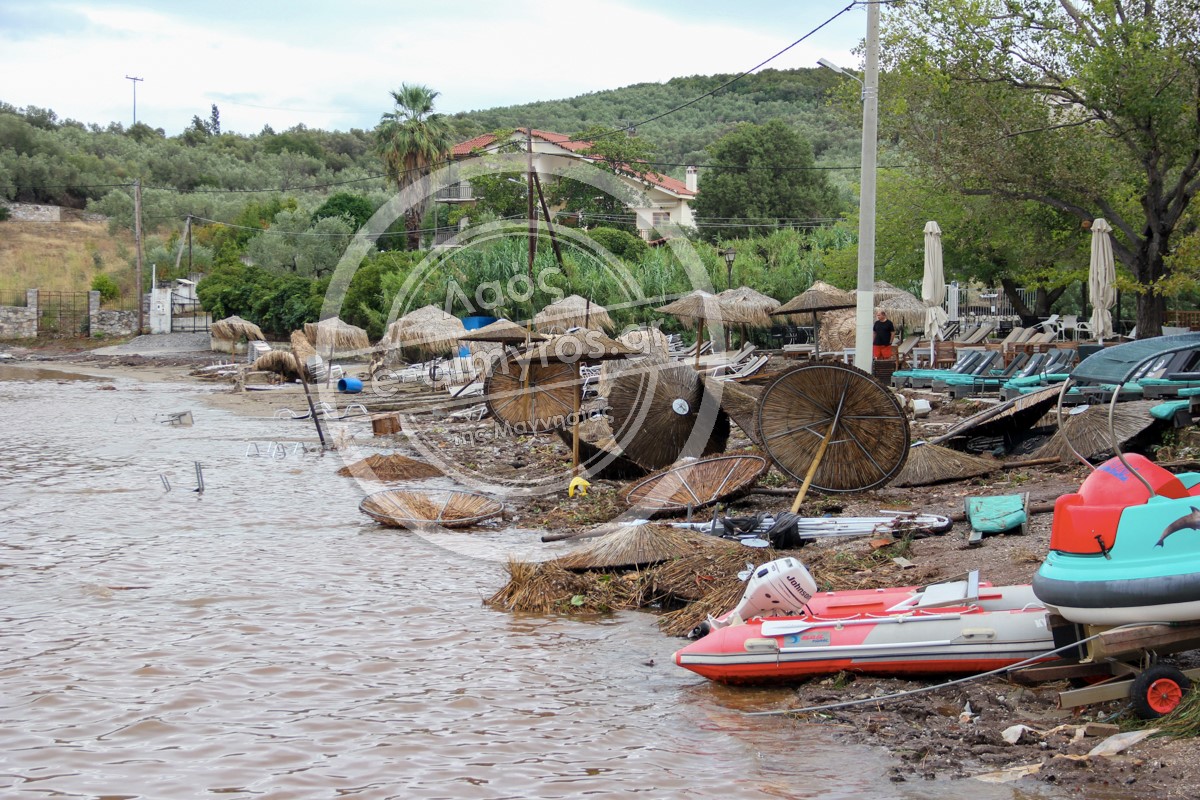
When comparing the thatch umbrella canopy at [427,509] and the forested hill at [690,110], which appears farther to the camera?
the forested hill at [690,110]

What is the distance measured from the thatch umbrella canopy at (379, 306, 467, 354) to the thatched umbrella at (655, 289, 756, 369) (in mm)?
12736

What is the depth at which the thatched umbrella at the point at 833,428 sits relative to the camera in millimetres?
11062

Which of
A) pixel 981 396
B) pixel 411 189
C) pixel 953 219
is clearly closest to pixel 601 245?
pixel 411 189

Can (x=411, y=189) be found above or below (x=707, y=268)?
above

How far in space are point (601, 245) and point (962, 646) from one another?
36.2 metres

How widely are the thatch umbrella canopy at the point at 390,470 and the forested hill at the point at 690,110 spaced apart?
222 ft

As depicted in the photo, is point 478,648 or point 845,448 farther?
point 845,448

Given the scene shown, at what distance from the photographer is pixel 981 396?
57.1 feet

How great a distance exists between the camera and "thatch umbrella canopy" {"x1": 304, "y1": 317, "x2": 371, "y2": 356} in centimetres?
4109

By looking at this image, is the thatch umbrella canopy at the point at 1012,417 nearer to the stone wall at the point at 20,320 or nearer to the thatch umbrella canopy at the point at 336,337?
the thatch umbrella canopy at the point at 336,337

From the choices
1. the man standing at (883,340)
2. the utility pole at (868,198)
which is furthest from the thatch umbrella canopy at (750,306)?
the utility pole at (868,198)

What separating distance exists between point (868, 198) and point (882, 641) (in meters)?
8.65

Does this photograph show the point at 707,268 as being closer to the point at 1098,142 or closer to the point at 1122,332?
the point at 1122,332

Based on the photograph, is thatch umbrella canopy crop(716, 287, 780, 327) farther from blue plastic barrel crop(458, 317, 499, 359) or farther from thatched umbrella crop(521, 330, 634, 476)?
blue plastic barrel crop(458, 317, 499, 359)
